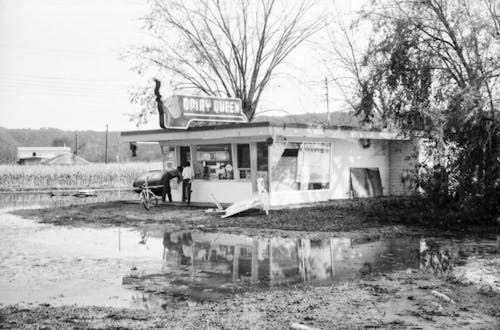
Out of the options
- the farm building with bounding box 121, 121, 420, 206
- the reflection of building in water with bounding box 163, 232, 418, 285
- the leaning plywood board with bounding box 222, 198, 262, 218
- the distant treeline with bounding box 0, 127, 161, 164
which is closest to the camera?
the reflection of building in water with bounding box 163, 232, 418, 285

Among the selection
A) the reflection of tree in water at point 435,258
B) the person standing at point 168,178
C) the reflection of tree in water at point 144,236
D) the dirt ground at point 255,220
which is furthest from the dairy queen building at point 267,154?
the reflection of tree in water at point 435,258

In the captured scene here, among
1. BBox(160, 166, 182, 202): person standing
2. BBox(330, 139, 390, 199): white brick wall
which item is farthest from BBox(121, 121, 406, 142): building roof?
BBox(160, 166, 182, 202): person standing

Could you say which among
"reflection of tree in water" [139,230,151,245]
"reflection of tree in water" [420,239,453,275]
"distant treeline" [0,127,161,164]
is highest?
"distant treeline" [0,127,161,164]

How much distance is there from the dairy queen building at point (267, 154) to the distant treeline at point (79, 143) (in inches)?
3517

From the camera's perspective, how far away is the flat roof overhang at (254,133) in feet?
63.3

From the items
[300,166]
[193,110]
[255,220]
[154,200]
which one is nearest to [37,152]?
[154,200]

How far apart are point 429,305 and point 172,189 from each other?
59.2 ft

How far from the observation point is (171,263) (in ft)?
36.2

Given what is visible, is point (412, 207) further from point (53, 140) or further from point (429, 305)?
point (53, 140)

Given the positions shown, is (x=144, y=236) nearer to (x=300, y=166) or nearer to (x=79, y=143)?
(x=300, y=166)

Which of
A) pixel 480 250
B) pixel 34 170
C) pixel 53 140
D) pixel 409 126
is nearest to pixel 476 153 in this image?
pixel 409 126

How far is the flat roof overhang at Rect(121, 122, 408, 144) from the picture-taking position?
19.3 m

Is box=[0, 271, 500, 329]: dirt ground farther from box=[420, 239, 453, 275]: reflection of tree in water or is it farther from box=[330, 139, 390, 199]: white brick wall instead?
box=[330, 139, 390, 199]: white brick wall

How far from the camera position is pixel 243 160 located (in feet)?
69.2
